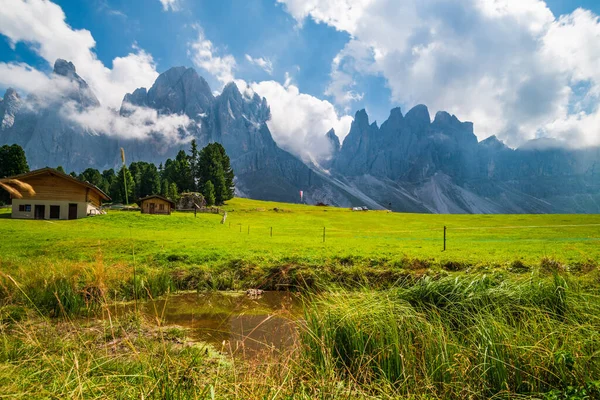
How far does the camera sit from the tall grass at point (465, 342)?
382 centimetres

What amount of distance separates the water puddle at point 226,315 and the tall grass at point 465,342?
8.36 ft

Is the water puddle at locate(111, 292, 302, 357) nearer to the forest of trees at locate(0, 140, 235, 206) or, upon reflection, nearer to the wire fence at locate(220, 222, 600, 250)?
the wire fence at locate(220, 222, 600, 250)

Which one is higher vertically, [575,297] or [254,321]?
[575,297]

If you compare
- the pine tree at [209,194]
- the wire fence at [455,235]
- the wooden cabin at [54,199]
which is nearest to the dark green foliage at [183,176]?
the pine tree at [209,194]

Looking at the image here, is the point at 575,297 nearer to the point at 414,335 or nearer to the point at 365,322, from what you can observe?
the point at 414,335

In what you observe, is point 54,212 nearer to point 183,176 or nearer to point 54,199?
point 54,199

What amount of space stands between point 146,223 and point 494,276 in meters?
41.3

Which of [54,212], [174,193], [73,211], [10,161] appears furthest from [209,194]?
[10,161]

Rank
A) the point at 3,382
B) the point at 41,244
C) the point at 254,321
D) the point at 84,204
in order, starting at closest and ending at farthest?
the point at 3,382 < the point at 254,321 < the point at 41,244 < the point at 84,204

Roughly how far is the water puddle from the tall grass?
2.55 metres

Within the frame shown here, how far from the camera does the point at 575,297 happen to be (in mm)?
5582

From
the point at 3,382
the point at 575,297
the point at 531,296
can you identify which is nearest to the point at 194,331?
the point at 3,382

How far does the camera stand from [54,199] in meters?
43.9

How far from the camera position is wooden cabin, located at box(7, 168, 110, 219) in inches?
1673
